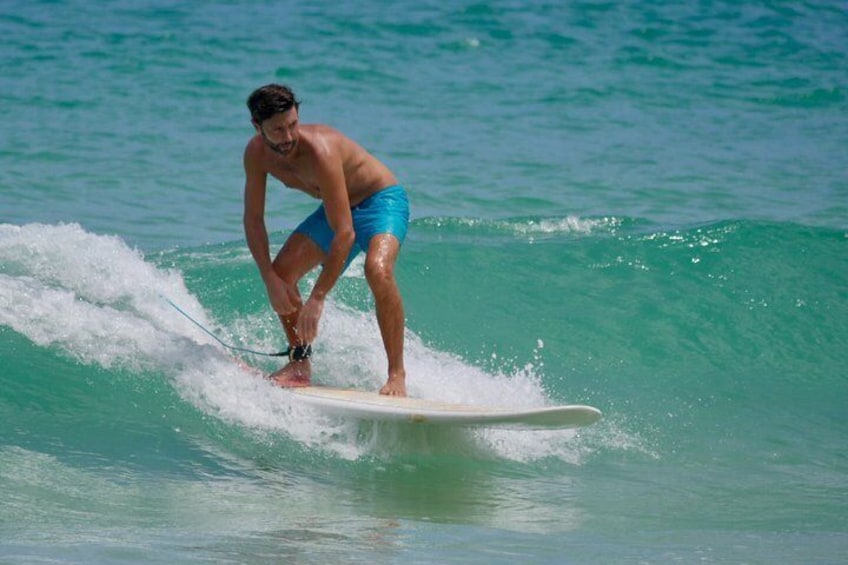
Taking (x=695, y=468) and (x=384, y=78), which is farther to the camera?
(x=384, y=78)

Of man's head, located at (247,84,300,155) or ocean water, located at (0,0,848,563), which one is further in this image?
man's head, located at (247,84,300,155)

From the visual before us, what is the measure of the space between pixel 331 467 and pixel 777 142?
11.6 metres

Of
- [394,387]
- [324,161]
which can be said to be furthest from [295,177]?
[394,387]

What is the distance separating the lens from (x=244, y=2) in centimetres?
2352

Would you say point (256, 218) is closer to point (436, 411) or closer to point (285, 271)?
point (285, 271)

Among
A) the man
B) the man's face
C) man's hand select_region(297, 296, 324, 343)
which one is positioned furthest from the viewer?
man's hand select_region(297, 296, 324, 343)

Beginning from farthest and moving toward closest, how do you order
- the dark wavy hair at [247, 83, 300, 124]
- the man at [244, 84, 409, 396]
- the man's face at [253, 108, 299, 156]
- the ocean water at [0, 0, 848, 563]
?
1. the man at [244, 84, 409, 396]
2. the man's face at [253, 108, 299, 156]
3. the dark wavy hair at [247, 83, 300, 124]
4. the ocean water at [0, 0, 848, 563]

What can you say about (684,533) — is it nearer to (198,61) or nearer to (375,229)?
(375,229)

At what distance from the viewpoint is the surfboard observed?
6312 millimetres

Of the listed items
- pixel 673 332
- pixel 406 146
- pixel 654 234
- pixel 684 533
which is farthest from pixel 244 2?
pixel 684 533

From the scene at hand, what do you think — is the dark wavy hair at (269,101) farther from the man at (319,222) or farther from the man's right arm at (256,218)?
the man's right arm at (256,218)

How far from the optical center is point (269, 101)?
630cm

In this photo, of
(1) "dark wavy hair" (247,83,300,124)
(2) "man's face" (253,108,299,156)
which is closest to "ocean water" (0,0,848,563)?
(2) "man's face" (253,108,299,156)

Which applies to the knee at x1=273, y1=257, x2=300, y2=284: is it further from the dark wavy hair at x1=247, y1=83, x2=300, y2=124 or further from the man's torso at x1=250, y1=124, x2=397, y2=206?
the dark wavy hair at x1=247, y1=83, x2=300, y2=124
